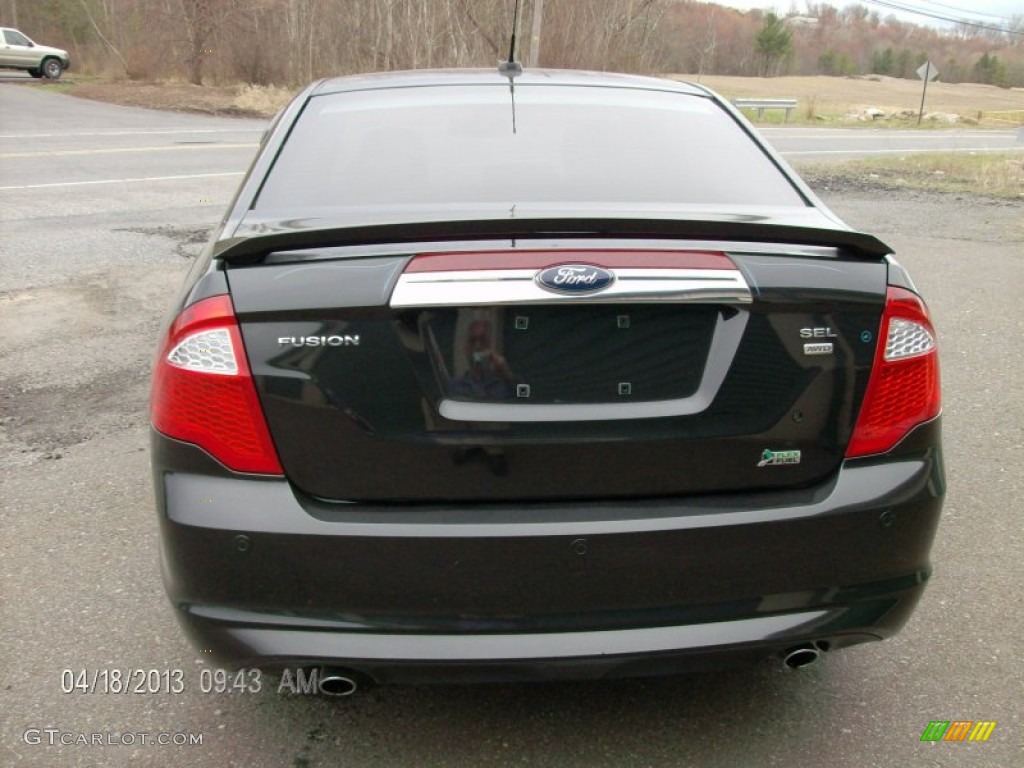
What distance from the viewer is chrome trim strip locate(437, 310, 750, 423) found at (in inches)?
83.9

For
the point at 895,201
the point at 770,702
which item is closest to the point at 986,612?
the point at 770,702

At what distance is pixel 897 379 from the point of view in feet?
7.57

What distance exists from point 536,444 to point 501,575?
30 cm

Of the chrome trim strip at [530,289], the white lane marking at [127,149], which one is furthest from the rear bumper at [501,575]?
the white lane marking at [127,149]

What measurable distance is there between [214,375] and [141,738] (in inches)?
41.7

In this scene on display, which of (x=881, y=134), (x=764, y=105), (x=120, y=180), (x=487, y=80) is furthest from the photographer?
(x=764, y=105)

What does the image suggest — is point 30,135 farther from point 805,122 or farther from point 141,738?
point 805,122

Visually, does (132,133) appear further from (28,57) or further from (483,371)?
(28,57)

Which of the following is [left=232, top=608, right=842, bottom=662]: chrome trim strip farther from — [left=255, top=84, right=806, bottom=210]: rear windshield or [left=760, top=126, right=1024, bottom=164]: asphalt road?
[left=760, top=126, right=1024, bottom=164]: asphalt road

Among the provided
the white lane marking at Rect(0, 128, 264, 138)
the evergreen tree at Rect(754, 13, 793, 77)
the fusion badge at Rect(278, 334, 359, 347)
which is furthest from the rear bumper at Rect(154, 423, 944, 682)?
the evergreen tree at Rect(754, 13, 793, 77)

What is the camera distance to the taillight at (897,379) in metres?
2.28

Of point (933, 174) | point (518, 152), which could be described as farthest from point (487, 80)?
point (933, 174)

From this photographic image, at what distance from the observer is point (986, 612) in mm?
3236

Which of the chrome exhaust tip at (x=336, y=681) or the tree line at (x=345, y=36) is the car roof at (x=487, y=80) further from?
the tree line at (x=345, y=36)
